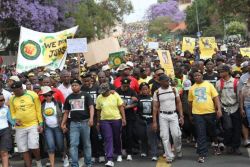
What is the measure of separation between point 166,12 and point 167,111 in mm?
119148

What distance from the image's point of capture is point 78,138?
32.7 feet

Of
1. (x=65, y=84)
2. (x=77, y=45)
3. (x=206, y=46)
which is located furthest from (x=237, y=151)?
(x=206, y=46)

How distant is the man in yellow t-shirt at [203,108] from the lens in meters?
10.3

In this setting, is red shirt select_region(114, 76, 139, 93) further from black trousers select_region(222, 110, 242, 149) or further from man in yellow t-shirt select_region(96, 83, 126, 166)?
black trousers select_region(222, 110, 242, 149)

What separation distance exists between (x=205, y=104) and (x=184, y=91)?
141cm

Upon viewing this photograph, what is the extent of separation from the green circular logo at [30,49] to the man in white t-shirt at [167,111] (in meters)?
5.99

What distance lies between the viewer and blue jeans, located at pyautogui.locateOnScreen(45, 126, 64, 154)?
9984 mm

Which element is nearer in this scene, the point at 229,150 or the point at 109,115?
the point at 109,115

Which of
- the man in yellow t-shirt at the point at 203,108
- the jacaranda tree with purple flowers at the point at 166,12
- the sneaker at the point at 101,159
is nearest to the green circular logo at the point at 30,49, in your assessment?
the sneaker at the point at 101,159

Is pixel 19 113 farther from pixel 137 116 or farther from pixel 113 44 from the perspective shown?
pixel 113 44

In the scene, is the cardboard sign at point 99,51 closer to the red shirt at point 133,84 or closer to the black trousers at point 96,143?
the red shirt at point 133,84

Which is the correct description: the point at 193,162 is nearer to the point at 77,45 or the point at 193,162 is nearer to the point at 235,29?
the point at 77,45

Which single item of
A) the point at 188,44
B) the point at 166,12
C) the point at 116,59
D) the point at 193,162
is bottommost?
the point at 193,162

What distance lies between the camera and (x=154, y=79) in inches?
473
